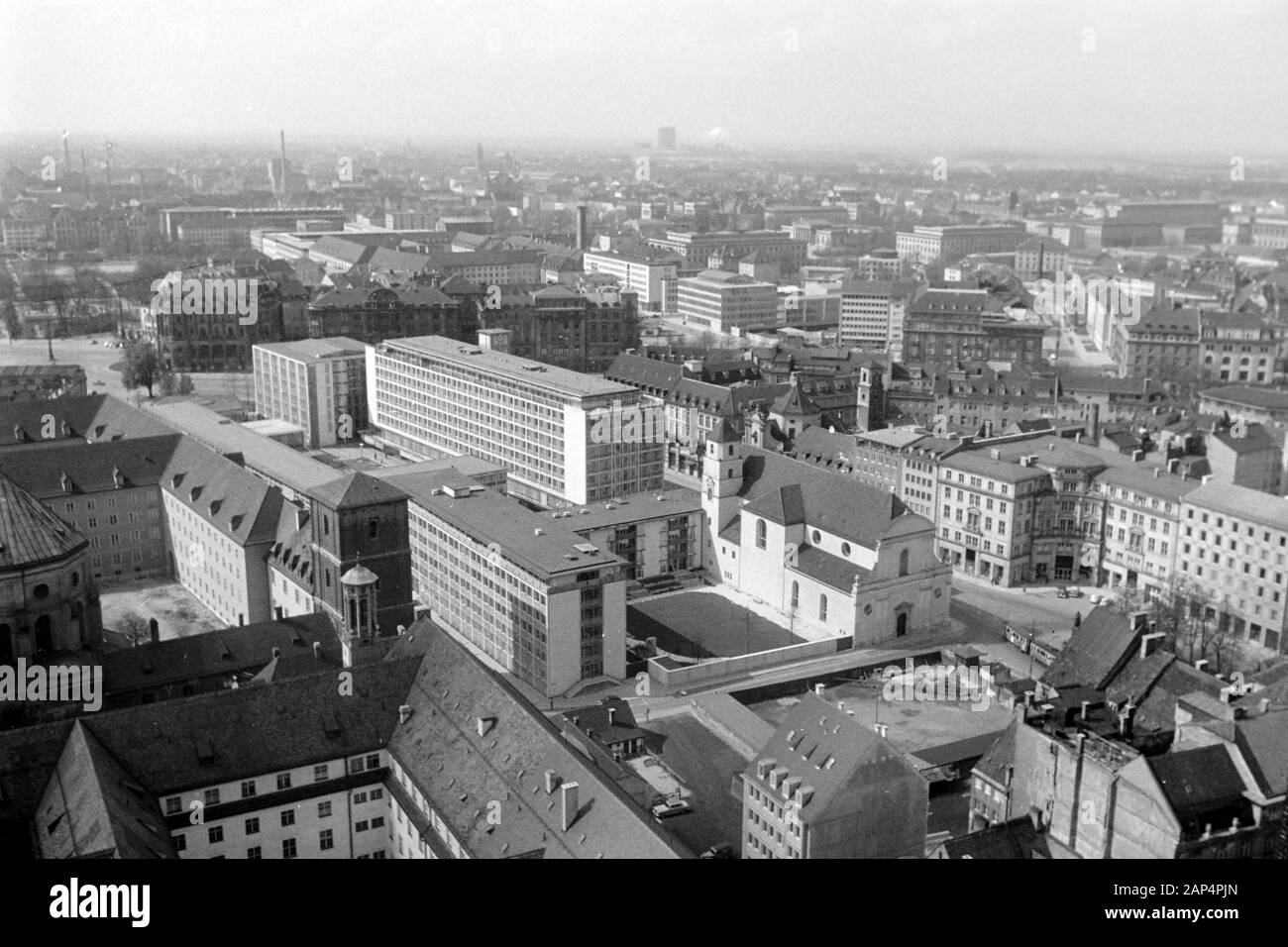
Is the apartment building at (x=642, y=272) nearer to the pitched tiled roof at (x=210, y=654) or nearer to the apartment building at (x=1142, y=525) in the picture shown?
the apartment building at (x=1142, y=525)

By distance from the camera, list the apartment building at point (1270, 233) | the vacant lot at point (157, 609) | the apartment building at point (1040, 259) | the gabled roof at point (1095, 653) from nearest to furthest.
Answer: the apartment building at point (1270, 233) → the gabled roof at point (1095, 653) → the vacant lot at point (157, 609) → the apartment building at point (1040, 259)

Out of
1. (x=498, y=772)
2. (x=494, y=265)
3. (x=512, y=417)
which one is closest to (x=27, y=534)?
(x=498, y=772)

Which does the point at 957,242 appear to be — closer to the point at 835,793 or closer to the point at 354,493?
the point at 354,493

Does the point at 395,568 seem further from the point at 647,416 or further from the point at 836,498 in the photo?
the point at 647,416

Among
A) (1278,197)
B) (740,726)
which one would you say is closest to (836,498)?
(740,726)

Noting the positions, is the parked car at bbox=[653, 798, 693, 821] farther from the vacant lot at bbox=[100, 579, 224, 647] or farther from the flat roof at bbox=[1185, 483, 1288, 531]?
the flat roof at bbox=[1185, 483, 1288, 531]

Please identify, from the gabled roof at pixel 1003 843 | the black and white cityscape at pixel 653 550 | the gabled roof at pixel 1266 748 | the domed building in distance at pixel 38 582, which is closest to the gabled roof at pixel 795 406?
the black and white cityscape at pixel 653 550
